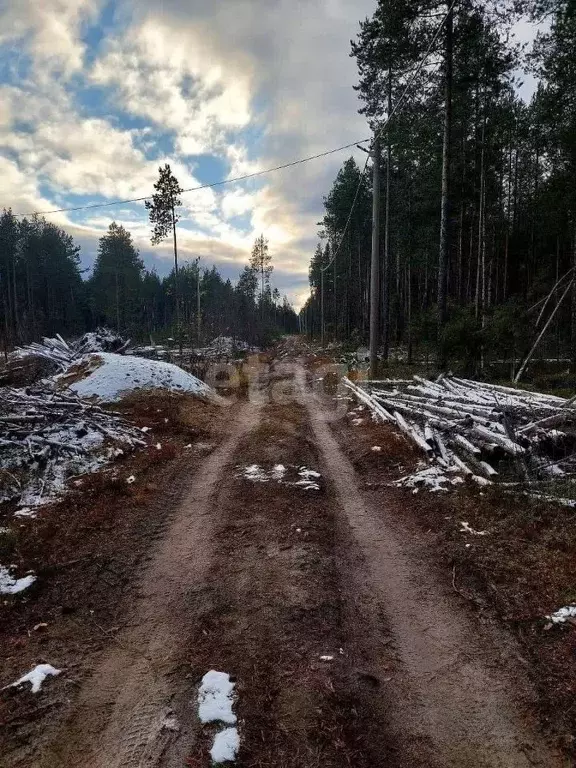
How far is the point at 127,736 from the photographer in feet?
10.6

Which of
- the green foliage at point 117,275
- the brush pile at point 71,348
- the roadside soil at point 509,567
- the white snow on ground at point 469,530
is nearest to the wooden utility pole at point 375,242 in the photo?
the roadside soil at point 509,567

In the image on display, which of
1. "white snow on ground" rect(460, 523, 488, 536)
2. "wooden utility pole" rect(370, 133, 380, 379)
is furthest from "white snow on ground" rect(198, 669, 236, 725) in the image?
"wooden utility pole" rect(370, 133, 380, 379)

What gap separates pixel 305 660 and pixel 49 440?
298 inches

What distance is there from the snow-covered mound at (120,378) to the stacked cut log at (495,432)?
27.2 ft

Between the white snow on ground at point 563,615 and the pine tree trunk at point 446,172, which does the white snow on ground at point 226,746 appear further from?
the pine tree trunk at point 446,172

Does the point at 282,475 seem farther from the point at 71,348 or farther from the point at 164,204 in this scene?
the point at 164,204

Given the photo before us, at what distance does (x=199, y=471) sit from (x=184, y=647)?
5338 millimetres

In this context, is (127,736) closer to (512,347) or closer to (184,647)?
(184,647)

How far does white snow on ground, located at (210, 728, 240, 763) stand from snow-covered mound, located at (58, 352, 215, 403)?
1232cm

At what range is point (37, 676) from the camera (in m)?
3.82

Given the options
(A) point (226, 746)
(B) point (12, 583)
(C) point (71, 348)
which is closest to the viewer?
(A) point (226, 746)

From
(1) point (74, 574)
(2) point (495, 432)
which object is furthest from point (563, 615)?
(1) point (74, 574)

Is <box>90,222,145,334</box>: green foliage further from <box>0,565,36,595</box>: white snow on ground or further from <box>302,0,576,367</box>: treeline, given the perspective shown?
<box>0,565,36,595</box>: white snow on ground

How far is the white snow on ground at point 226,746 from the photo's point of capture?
3008 mm
